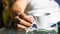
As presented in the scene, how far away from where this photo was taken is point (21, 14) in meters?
0.98

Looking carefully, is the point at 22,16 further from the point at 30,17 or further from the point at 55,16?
the point at 55,16

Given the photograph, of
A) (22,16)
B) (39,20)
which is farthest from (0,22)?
(39,20)

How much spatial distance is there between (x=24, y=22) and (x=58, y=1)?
26 cm

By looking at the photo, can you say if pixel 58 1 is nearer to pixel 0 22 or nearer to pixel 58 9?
pixel 58 9

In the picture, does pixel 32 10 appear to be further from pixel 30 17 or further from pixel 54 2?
pixel 54 2

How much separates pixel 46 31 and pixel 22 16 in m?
0.18

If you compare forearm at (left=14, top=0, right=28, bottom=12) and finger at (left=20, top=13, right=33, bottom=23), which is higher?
forearm at (left=14, top=0, right=28, bottom=12)

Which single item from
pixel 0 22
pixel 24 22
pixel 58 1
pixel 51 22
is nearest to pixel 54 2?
pixel 58 1

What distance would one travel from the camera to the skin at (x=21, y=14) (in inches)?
38.3

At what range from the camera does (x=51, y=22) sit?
0.97 meters

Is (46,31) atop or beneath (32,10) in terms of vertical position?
beneath

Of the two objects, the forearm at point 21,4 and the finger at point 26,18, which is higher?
the forearm at point 21,4

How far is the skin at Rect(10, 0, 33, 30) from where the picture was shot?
0.97 meters

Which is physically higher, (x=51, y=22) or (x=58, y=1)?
(x=58, y=1)
